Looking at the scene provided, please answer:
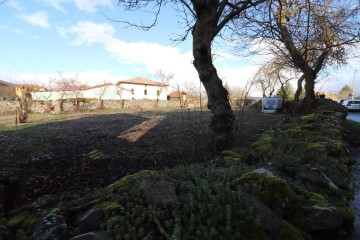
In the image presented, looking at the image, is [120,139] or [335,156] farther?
[120,139]

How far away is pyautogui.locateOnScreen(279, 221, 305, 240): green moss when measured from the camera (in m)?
2.33

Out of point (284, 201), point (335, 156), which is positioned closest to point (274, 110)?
point (335, 156)

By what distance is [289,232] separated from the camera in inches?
93.1

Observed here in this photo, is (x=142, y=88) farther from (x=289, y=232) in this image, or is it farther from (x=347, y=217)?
(x=289, y=232)

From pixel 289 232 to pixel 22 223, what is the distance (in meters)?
2.07

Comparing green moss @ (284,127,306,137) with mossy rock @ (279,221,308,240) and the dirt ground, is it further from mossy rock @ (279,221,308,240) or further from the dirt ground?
mossy rock @ (279,221,308,240)

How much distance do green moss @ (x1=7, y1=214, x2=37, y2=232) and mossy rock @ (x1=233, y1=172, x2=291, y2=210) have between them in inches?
68.7

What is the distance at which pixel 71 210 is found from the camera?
96.7 inches

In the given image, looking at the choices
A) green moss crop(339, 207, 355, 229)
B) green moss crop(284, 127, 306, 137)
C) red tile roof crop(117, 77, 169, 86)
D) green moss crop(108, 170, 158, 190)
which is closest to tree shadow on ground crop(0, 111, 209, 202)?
green moss crop(108, 170, 158, 190)

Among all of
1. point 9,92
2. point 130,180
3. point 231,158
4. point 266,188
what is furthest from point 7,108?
point 266,188

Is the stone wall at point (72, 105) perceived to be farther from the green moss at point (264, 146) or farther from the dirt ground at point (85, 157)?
the green moss at point (264, 146)

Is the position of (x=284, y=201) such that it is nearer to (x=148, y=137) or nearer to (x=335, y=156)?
(x=335, y=156)

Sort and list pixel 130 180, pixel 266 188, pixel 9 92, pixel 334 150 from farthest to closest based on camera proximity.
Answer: pixel 9 92 → pixel 334 150 → pixel 130 180 → pixel 266 188

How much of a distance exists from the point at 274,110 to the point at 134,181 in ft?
61.8
